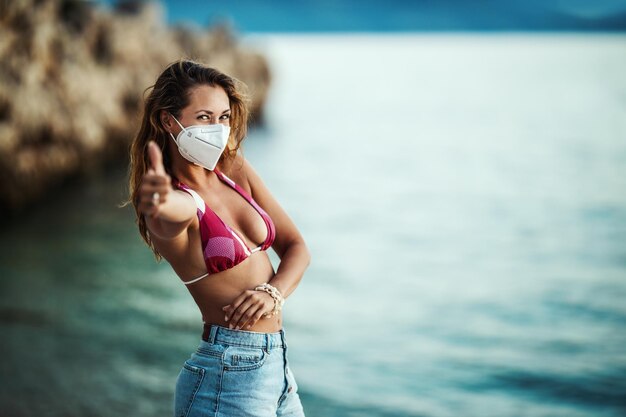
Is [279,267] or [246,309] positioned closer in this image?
[246,309]

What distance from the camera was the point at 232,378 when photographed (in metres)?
2.55

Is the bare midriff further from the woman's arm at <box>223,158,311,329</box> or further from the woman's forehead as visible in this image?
the woman's forehead

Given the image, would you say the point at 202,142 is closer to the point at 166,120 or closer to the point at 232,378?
the point at 166,120

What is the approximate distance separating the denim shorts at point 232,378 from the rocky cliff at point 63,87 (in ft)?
24.0

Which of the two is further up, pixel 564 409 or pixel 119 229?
pixel 119 229

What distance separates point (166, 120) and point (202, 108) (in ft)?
0.43

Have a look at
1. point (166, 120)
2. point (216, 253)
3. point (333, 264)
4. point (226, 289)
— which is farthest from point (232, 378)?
point (333, 264)

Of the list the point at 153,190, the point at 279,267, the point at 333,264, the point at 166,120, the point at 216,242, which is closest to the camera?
the point at 153,190

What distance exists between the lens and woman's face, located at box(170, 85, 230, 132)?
103 inches

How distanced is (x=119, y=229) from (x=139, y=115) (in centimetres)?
1186

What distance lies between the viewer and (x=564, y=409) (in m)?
7.93

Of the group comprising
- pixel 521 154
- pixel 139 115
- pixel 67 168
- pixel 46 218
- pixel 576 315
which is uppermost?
pixel 521 154

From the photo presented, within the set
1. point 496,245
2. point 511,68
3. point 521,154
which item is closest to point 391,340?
point 496,245

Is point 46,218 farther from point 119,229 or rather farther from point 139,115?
point 139,115
